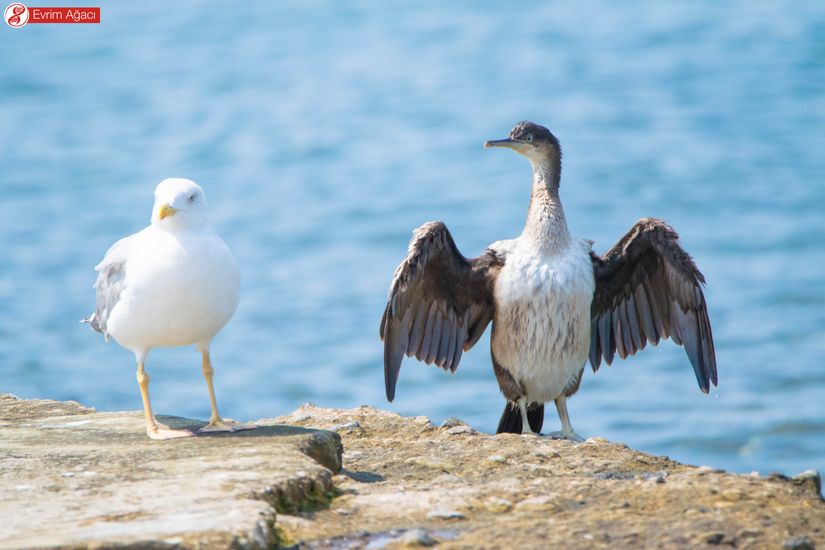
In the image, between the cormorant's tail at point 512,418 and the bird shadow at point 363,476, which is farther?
the cormorant's tail at point 512,418

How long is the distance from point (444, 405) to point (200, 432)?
5.77 m

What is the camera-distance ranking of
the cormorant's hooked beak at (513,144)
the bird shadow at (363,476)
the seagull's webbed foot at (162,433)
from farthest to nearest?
the cormorant's hooked beak at (513,144)
the seagull's webbed foot at (162,433)
the bird shadow at (363,476)

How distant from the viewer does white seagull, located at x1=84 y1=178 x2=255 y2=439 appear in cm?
486

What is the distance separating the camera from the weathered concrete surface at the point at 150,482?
368cm

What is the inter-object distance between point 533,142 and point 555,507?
3474mm

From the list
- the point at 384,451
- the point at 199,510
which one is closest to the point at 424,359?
the point at 384,451

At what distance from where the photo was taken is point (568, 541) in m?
3.84

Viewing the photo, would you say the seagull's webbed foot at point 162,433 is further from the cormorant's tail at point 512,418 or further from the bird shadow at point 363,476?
the cormorant's tail at point 512,418

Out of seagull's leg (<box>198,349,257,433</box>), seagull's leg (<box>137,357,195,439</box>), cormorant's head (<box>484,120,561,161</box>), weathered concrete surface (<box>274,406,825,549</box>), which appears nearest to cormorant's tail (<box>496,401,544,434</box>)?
cormorant's head (<box>484,120,561,161</box>)

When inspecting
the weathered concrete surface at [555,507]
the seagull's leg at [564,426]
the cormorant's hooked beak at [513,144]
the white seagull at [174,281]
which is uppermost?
the cormorant's hooked beak at [513,144]

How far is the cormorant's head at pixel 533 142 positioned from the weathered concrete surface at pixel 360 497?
2.41 m

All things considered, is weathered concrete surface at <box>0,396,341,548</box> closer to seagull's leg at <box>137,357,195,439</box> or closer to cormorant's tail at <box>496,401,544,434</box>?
seagull's leg at <box>137,357,195,439</box>

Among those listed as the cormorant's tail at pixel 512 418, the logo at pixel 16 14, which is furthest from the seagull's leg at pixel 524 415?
the logo at pixel 16 14

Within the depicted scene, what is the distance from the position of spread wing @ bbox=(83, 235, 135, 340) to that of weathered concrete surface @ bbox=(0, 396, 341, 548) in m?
0.49
